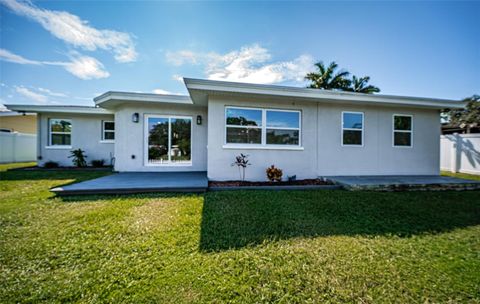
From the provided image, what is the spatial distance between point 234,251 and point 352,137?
6474 millimetres

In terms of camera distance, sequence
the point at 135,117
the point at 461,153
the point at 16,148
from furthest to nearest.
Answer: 1. the point at 16,148
2. the point at 461,153
3. the point at 135,117

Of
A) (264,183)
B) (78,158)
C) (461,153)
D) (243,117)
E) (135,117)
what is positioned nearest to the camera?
(264,183)

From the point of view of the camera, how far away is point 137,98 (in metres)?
6.91

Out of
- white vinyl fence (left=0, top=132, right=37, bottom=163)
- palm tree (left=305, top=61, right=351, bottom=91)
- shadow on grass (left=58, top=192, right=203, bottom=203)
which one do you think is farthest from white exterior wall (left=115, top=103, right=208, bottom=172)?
palm tree (left=305, top=61, right=351, bottom=91)

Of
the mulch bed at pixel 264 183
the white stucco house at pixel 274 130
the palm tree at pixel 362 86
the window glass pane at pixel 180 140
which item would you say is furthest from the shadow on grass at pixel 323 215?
the palm tree at pixel 362 86

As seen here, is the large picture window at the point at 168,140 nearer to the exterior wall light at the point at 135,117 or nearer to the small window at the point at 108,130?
the exterior wall light at the point at 135,117

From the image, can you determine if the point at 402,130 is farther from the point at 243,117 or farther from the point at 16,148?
the point at 16,148

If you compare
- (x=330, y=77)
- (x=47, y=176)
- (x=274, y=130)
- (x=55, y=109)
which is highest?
(x=330, y=77)

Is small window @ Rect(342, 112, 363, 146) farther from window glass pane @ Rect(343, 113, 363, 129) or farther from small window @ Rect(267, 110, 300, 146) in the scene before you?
small window @ Rect(267, 110, 300, 146)

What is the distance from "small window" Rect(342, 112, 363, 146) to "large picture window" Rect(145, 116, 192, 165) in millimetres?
6298

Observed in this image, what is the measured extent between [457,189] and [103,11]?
13.7 m

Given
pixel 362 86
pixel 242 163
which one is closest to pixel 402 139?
pixel 242 163

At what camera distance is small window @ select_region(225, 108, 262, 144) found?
6.03 meters

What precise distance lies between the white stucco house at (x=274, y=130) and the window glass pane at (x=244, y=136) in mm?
34
